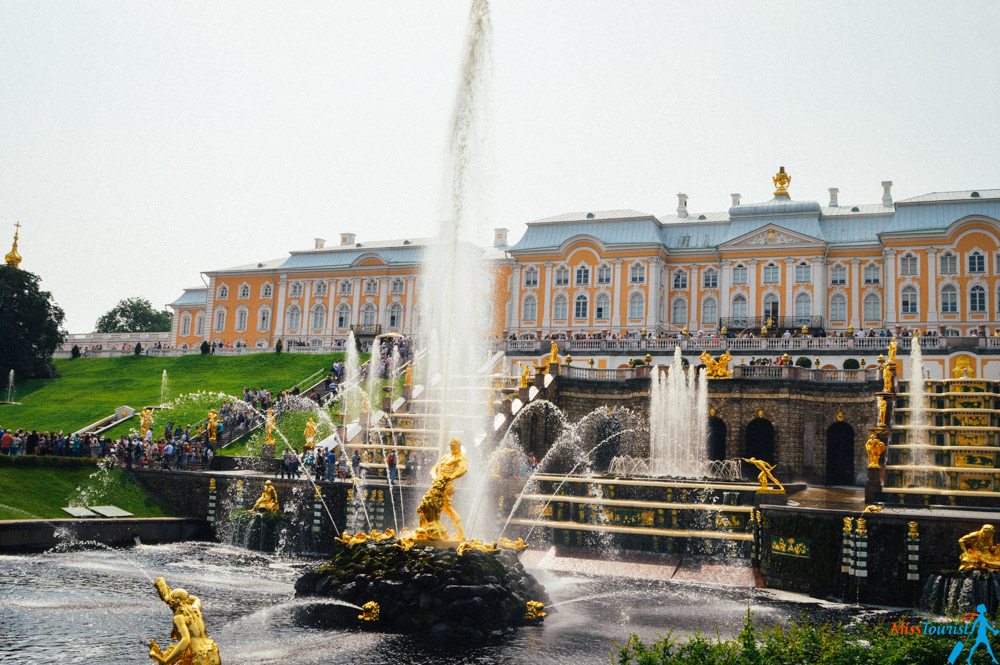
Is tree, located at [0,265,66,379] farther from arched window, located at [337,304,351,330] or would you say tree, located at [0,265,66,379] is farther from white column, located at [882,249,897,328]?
white column, located at [882,249,897,328]

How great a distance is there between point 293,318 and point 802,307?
39993mm

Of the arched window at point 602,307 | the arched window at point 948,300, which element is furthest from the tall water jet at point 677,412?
the arched window at point 948,300

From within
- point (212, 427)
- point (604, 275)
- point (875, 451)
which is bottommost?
point (212, 427)

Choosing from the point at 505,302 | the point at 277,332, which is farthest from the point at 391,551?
the point at 277,332

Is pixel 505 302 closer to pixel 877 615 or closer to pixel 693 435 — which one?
pixel 693 435

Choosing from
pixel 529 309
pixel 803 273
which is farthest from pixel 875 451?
pixel 529 309

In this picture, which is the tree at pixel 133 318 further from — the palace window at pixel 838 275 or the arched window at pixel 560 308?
the palace window at pixel 838 275

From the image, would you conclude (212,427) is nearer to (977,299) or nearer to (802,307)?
(802,307)

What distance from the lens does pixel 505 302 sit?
65.0 meters

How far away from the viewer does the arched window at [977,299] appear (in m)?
53.5

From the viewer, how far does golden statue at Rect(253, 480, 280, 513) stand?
88.0 feet

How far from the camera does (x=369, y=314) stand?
7275cm

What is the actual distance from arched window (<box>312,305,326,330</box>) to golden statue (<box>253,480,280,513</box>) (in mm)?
47792

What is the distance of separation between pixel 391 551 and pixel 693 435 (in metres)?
22.8
